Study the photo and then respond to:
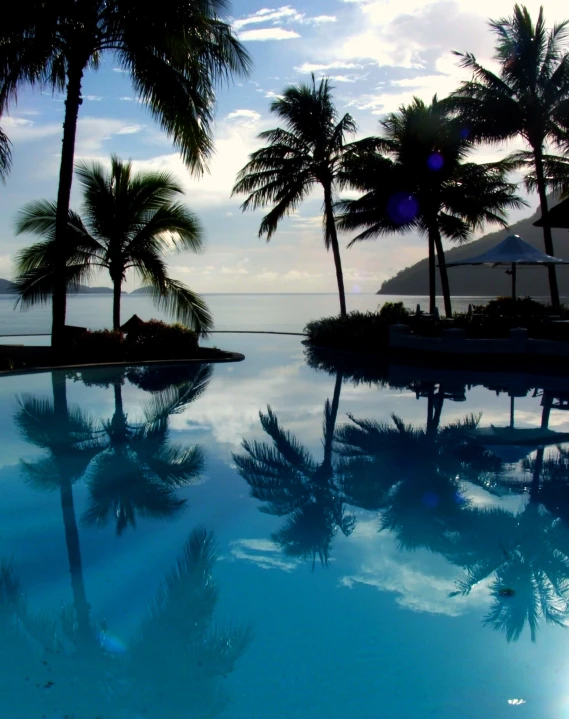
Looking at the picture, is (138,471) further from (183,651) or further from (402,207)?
(402,207)

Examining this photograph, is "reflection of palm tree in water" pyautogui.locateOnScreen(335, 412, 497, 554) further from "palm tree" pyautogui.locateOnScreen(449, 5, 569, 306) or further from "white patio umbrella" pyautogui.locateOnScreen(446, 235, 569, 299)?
"palm tree" pyautogui.locateOnScreen(449, 5, 569, 306)

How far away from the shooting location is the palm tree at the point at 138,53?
11633mm

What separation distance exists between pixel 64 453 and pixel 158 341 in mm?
8209

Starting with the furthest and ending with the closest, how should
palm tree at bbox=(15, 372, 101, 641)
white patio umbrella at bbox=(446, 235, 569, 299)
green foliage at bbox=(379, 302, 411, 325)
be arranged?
1. green foliage at bbox=(379, 302, 411, 325)
2. white patio umbrella at bbox=(446, 235, 569, 299)
3. palm tree at bbox=(15, 372, 101, 641)

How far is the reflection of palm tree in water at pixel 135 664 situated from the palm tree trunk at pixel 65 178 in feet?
33.6

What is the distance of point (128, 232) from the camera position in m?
16.0

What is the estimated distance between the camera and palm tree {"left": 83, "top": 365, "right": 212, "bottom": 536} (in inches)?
218

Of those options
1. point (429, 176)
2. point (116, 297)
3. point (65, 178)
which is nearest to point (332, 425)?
point (65, 178)

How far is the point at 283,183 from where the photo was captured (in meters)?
20.8

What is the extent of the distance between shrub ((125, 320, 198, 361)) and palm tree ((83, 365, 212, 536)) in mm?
5383

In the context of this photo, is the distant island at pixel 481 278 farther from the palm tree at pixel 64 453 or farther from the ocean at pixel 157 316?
the palm tree at pixel 64 453

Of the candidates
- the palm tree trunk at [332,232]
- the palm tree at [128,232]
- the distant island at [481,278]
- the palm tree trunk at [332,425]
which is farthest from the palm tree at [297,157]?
the distant island at [481,278]

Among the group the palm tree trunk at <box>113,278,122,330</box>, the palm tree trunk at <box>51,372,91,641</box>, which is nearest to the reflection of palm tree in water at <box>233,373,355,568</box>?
the palm tree trunk at <box>51,372,91,641</box>

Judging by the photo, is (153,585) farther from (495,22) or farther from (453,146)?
(495,22)
